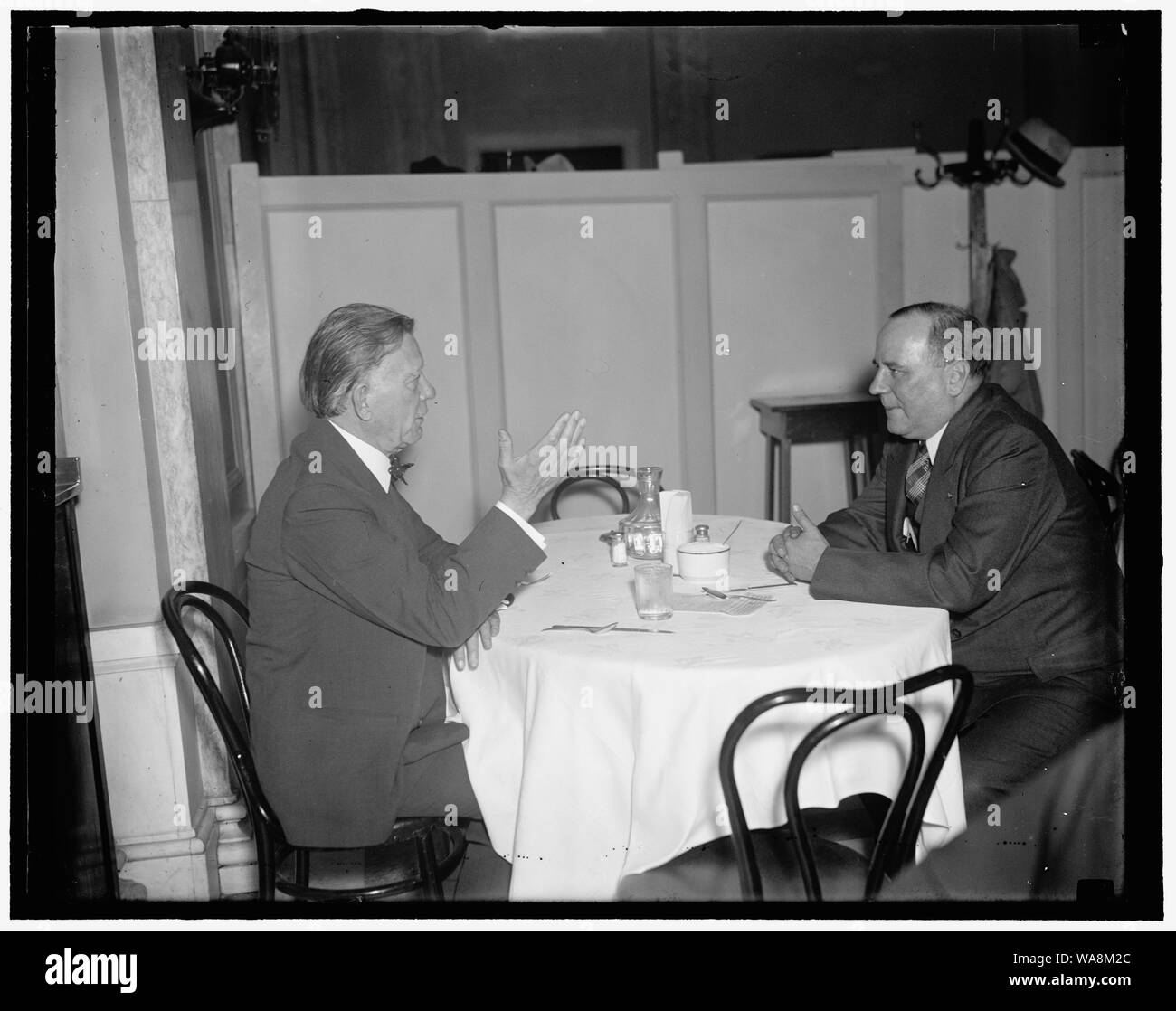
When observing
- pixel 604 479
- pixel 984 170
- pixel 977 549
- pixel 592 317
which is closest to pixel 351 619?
pixel 977 549

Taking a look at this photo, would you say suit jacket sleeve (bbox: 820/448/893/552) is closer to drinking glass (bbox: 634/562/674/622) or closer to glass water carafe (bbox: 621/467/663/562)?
glass water carafe (bbox: 621/467/663/562)

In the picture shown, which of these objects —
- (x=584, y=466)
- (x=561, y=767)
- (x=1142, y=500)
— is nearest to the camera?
(x=561, y=767)

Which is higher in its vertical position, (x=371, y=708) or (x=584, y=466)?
(x=584, y=466)

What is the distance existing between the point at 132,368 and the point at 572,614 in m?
1.09

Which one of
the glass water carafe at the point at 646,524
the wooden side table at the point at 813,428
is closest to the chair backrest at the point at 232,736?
the glass water carafe at the point at 646,524

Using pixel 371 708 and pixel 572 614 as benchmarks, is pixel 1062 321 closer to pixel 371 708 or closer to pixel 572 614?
pixel 572 614

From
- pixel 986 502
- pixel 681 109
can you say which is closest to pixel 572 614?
pixel 986 502

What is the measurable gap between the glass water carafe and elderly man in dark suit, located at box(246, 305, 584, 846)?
0.68 m

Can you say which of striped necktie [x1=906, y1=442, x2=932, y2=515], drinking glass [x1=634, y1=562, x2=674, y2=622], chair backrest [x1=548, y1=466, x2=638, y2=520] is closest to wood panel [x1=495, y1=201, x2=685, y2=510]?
chair backrest [x1=548, y1=466, x2=638, y2=520]

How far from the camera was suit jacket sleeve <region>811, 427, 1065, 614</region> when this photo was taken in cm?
219

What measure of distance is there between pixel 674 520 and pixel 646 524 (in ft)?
0.30

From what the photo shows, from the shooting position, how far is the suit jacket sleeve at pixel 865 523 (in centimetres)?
274

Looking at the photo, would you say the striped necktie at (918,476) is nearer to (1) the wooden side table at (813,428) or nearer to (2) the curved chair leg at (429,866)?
(2) the curved chair leg at (429,866)

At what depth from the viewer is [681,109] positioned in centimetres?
620
